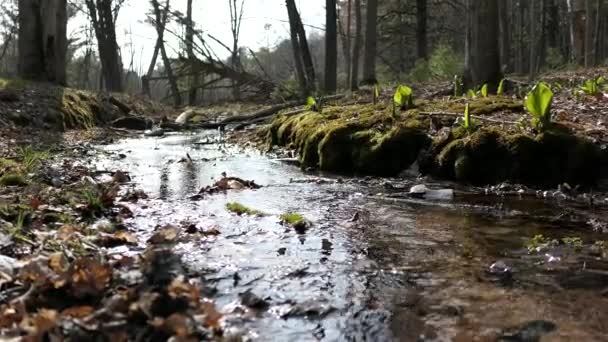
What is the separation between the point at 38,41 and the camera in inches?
482

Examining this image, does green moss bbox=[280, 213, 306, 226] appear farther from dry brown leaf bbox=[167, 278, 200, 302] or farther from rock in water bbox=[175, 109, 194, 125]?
rock in water bbox=[175, 109, 194, 125]

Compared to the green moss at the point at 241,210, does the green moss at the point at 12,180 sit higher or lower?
higher

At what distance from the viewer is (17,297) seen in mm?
1969

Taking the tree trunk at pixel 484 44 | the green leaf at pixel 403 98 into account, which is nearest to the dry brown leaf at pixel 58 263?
the green leaf at pixel 403 98

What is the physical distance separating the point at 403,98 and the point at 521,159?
2226 mm

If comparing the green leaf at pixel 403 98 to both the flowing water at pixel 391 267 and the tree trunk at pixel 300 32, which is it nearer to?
the flowing water at pixel 391 267

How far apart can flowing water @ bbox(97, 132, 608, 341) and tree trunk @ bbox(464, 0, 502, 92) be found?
17.6 feet

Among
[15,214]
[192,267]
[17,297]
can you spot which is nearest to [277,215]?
[192,267]

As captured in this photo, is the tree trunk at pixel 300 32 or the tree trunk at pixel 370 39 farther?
the tree trunk at pixel 300 32

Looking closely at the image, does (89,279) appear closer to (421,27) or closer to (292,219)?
(292,219)

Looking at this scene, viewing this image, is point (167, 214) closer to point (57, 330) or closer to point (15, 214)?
point (15, 214)

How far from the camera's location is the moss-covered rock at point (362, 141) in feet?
19.0

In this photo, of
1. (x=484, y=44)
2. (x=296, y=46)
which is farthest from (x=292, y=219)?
(x=296, y=46)

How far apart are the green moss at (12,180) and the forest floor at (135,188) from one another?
0.5 inches
